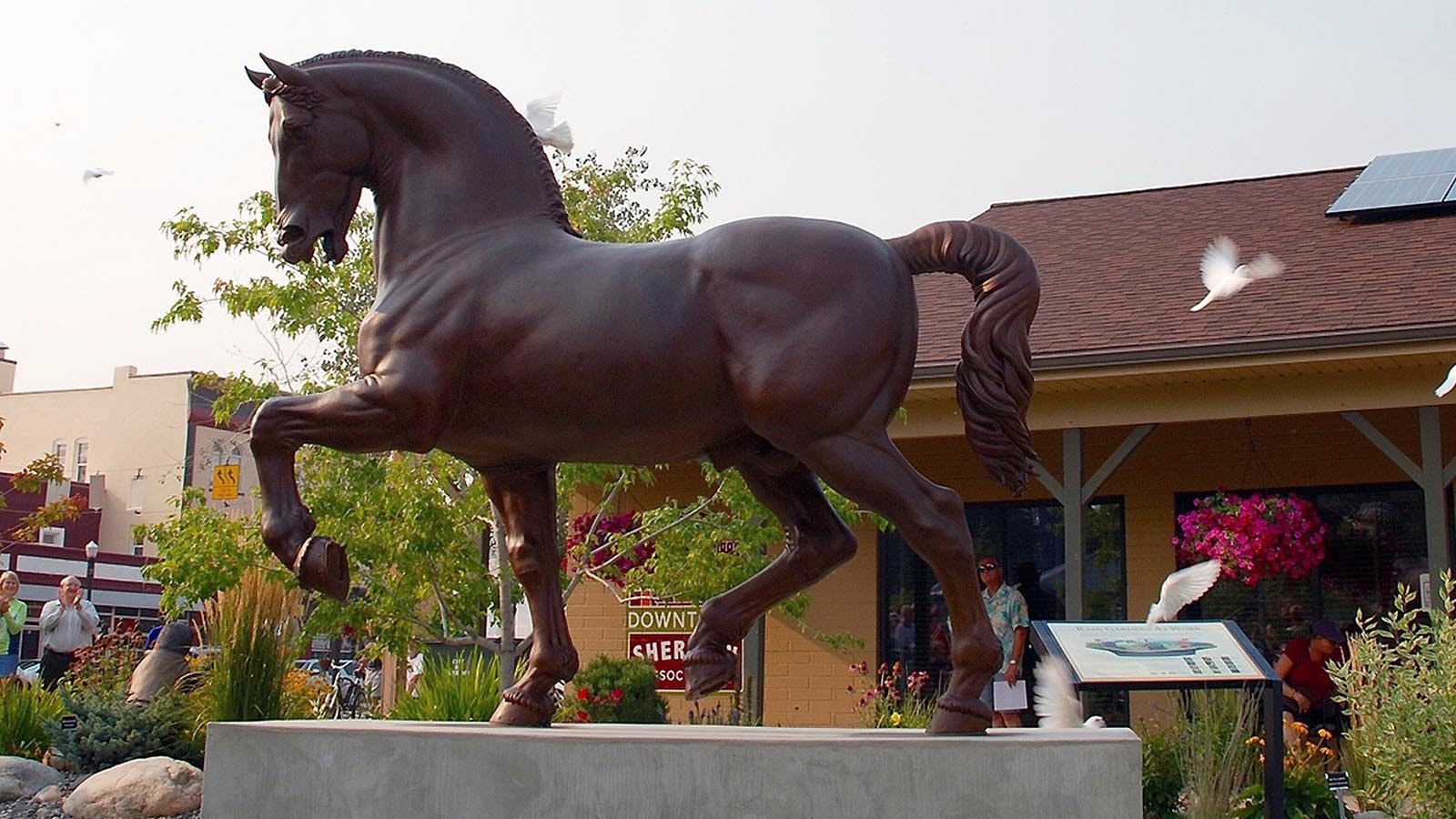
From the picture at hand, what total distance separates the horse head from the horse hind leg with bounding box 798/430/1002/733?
1.59m

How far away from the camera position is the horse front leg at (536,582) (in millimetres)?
4492

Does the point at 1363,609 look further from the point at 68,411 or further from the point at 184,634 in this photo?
the point at 68,411

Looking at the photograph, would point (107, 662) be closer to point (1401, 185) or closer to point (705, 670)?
point (705, 670)

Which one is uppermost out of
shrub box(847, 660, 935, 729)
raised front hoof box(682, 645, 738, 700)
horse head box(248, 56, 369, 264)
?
horse head box(248, 56, 369, 264)

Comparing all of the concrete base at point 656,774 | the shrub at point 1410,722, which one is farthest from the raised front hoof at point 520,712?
the shrub at point 1410,722

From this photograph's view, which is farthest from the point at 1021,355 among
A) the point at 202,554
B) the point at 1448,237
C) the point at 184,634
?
the point at 1448,237

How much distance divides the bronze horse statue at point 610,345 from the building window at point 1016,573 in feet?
31.8

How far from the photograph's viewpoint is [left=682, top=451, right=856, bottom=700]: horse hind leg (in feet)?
14.3

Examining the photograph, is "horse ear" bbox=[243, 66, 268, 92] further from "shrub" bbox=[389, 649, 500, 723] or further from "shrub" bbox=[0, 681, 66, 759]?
"shrub" bbox=[0, 681, 66, 759]

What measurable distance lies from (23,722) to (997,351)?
9.28 metres

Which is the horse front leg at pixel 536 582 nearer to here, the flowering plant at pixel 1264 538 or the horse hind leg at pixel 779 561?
the horse hind leg at pixel 779 561

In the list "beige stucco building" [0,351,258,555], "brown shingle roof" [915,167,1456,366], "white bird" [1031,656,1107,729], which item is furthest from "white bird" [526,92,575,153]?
"beige stucco building" [0,351,258,555]

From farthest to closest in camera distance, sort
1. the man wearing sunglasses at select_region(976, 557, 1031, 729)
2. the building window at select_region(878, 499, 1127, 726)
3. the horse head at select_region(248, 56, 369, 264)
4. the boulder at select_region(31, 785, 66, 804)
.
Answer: the building window at select_region(878, 499, 1127, 726)
the man wearing sunglasses at select_region(976, 557, 1031, 729)
the boulder at select_region(31, 785, 66, 804)
the horse head at select_region(248, 56, 369, 264)

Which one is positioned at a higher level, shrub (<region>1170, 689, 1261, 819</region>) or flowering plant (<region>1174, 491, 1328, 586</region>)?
flowering plant (<region>1174, 491, 1328, 586</region>)
